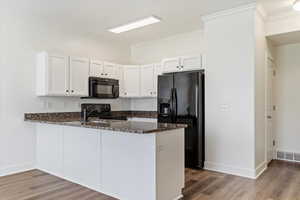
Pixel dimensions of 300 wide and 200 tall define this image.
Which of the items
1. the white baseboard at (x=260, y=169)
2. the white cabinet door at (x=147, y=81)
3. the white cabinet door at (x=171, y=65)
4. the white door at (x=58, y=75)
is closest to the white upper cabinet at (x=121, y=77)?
the white cabinet door at (x=147, y=81)

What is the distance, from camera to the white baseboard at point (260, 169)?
3462 millimetres

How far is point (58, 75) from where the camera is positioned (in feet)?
12.9

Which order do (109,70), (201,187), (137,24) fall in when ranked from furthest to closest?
(109,70)
(137,24)
(201,187)

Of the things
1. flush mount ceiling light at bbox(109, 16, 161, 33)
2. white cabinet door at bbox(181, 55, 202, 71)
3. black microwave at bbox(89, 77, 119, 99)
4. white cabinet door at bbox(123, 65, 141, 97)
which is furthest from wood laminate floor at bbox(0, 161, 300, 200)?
flush mount ceiling light at bbox(109, 16, 161, 33)

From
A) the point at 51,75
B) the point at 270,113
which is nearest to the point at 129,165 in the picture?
the point at 51,75

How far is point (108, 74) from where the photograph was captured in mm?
4883

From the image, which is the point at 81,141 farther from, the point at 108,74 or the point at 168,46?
the point at 168,46

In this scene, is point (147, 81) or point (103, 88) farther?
point (147, 81)

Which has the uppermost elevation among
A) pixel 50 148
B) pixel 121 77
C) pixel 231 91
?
pixel 121 77

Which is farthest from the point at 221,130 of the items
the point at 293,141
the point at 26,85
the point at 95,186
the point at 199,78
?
the point at 26,85

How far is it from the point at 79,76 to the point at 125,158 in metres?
2.31

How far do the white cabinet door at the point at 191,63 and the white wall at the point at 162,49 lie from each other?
537mm

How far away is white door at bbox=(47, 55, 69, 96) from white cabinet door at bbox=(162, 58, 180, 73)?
6.29ft

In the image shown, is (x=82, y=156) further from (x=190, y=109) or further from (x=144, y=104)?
(x=144, y=104)
